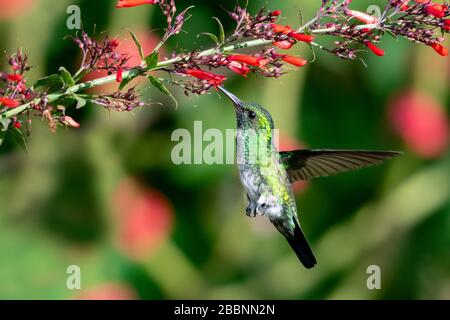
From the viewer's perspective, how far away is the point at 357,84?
175 inches

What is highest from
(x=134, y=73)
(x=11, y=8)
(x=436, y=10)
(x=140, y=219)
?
(x=11, y=8)

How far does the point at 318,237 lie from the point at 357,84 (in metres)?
0.98

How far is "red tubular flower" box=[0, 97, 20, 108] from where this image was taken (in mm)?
1135

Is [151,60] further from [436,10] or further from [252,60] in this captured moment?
[436,10]

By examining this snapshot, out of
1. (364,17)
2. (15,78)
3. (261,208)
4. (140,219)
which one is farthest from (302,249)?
(140,219)

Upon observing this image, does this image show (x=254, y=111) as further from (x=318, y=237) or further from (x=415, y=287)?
(x=415, y=287)

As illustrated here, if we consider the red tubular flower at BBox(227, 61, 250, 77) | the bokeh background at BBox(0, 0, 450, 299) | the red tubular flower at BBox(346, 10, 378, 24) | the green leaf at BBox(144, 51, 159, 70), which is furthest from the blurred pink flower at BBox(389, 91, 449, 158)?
the green leaf at BBox(144, 51, 159, 70)

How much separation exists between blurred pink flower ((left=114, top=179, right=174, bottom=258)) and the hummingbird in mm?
1842

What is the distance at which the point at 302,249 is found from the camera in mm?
1956

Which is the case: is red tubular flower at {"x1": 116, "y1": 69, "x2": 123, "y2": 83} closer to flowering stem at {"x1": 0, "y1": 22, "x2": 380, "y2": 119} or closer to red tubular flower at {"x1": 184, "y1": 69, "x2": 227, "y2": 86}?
flowering stem at {"x1": 0, "y1": 22, "x2": 380, "y2": 119}

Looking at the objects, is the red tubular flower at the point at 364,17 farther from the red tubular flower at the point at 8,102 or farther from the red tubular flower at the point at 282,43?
the red tubular flower at the point at 8,102

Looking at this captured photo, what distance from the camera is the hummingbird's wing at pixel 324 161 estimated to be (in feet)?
5.82

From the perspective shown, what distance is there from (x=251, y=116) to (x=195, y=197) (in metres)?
2.43

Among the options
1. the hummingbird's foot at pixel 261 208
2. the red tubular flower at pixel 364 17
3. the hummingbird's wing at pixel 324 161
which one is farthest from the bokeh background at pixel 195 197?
the red tubular flower at pixel 364 17
